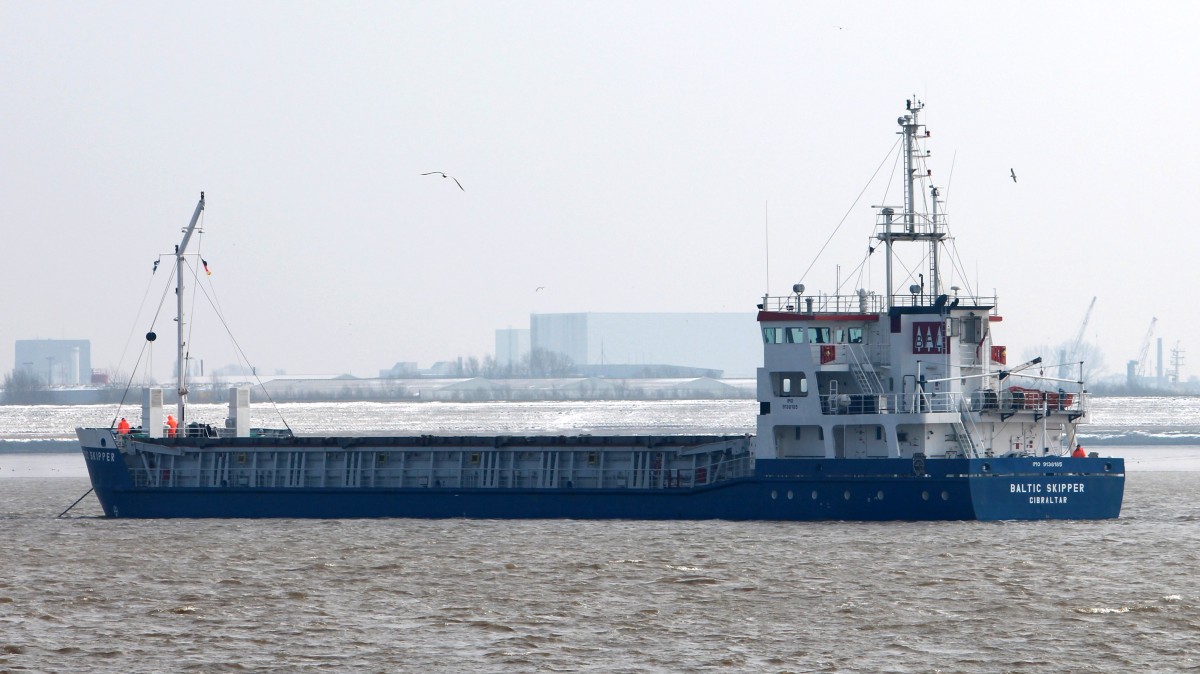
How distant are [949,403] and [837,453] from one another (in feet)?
10.9

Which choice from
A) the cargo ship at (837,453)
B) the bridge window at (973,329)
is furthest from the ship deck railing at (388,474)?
the bridge window at (973,329)

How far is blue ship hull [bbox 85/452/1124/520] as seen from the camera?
4488 centimetres

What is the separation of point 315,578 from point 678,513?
14806 mm

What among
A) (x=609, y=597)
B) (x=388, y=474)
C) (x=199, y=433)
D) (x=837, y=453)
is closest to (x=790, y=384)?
(x=837, y=453)

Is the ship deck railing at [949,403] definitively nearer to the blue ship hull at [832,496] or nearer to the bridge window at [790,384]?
the bridge window at [790,384]

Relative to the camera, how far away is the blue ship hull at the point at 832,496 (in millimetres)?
44875

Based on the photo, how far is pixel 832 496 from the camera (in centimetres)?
4616

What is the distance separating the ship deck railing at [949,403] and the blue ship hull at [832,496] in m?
1.68

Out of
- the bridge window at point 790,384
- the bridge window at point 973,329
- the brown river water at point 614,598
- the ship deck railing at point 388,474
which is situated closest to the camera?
the brown river water at point 614,598

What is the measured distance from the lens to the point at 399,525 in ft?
164

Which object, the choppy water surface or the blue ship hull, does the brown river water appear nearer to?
the choppy water surface

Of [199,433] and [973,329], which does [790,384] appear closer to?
[973,329]

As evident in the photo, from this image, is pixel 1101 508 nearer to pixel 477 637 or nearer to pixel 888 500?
pixel 888 500

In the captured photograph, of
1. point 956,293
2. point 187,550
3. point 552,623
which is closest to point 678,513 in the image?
point 956,293
